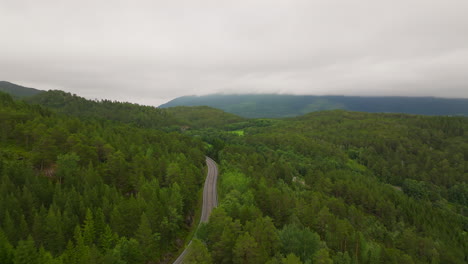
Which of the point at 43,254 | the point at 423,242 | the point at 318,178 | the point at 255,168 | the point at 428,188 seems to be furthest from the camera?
the point at 428,188

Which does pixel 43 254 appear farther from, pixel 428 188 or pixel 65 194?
pixel 428 188

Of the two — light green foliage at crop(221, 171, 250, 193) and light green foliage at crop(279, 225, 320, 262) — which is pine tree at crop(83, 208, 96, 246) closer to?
light green foliage at crop(279, 225, 320, 262)

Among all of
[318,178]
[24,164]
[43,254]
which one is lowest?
[318,178]

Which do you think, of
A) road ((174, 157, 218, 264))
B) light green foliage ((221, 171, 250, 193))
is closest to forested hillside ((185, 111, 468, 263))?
light green foliage ((221, 171, 250, 193))

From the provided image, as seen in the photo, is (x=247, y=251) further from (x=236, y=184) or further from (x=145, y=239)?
(x=236, y=184)

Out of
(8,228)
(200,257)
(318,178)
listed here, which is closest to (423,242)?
(318,178)

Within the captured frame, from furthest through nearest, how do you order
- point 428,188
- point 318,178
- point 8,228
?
point 428,188
point 318,178
point 8,228
